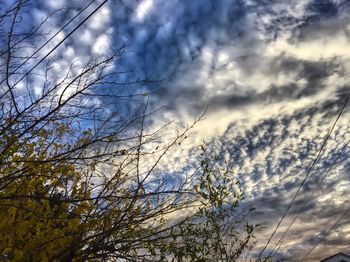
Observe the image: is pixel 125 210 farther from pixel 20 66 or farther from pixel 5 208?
pixel 20 66

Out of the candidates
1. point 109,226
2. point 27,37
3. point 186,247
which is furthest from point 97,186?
point 27,37

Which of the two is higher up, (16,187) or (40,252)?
(16,187)

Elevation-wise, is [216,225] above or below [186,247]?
above

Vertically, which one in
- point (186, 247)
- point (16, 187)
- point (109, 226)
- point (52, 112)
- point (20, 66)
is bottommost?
point (186, 247)

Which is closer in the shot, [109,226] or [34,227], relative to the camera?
[34,227]

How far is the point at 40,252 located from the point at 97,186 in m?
1.41

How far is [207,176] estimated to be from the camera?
7.65 m

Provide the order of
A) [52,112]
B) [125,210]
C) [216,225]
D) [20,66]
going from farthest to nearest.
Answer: [216,225]
[125,210]
[20,66]
[52,112]

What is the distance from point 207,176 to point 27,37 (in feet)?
15.0

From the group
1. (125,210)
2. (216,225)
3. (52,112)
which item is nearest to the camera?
(52,112)

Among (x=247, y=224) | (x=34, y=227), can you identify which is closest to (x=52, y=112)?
(x=34, y=227)

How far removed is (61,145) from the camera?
550 centimetres

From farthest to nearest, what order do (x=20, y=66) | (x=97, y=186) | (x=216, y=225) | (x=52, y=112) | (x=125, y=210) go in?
1. (x=216, y=225)
2. (x=97, y=186)
3. (x=125, y=210)
4. (x=20, y=66)
5. (x=52, y=112)

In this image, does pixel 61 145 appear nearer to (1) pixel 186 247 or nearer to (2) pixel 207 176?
(1) pixel 186 247
